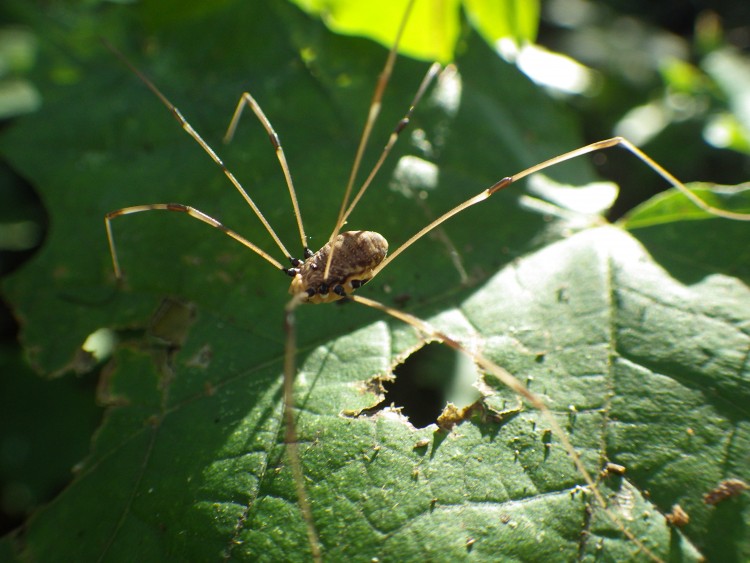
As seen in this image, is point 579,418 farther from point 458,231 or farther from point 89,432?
point 89,432

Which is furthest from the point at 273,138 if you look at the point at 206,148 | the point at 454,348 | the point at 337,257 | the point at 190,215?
the point at 454,348

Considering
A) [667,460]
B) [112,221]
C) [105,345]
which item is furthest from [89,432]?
[667,460]

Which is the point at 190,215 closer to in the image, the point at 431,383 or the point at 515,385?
the point at 431,383

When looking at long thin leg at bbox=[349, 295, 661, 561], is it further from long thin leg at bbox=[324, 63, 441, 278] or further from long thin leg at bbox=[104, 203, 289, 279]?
long thin leg at bbox=[104, 203, 289, 279]

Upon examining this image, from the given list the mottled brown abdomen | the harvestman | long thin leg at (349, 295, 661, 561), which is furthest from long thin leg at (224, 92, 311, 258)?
long thin leg at (349, 295, 661, 561)

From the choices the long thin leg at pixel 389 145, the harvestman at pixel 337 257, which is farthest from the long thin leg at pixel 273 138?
the long thin leg at pixel 389 145

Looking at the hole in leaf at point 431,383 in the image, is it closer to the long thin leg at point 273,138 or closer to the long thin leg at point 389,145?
the long thin leg at point 389,145
